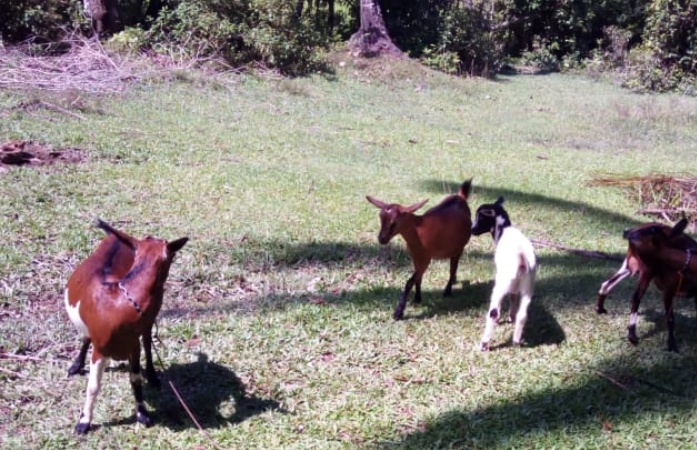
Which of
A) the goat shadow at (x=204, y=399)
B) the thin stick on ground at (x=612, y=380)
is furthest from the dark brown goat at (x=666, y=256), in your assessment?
the goat shadow at (x=204, y=399)

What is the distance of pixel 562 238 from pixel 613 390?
111 inches

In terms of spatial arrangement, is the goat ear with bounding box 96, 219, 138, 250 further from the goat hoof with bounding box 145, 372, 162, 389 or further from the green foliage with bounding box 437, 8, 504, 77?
the green foliage with bounding box 437, 8, 504, 77

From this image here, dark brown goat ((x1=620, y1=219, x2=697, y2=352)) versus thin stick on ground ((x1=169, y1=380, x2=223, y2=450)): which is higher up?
dark brown goat ((x1=620, y1=219, x2=697, y2=352))

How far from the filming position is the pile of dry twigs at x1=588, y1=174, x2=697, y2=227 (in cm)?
798

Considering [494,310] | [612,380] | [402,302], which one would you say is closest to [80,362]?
[402,302]

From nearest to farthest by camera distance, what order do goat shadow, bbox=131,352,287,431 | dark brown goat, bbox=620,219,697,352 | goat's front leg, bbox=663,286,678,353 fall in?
goat shadow, bbox=131,352,287,431
dark brown goat, bbox=620,219,697,352
goat's front leg, bbox=663,286,678,353

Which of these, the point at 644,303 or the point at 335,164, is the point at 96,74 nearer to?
the point at 335,164

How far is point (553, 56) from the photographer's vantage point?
2062cm

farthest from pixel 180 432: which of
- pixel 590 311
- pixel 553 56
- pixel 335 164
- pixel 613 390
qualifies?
pixel 553 56

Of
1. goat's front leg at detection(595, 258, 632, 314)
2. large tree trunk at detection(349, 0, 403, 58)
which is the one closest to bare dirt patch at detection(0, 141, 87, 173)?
goat's front leg at detection(595, 258, 632, 314)

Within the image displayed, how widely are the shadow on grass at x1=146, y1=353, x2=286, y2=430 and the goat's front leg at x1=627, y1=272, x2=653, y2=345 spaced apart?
7.94 feet

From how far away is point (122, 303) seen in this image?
3.44 metres

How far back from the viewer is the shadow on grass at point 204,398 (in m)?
3.96

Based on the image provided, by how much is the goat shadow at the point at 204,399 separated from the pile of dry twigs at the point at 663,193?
18.2 ft
